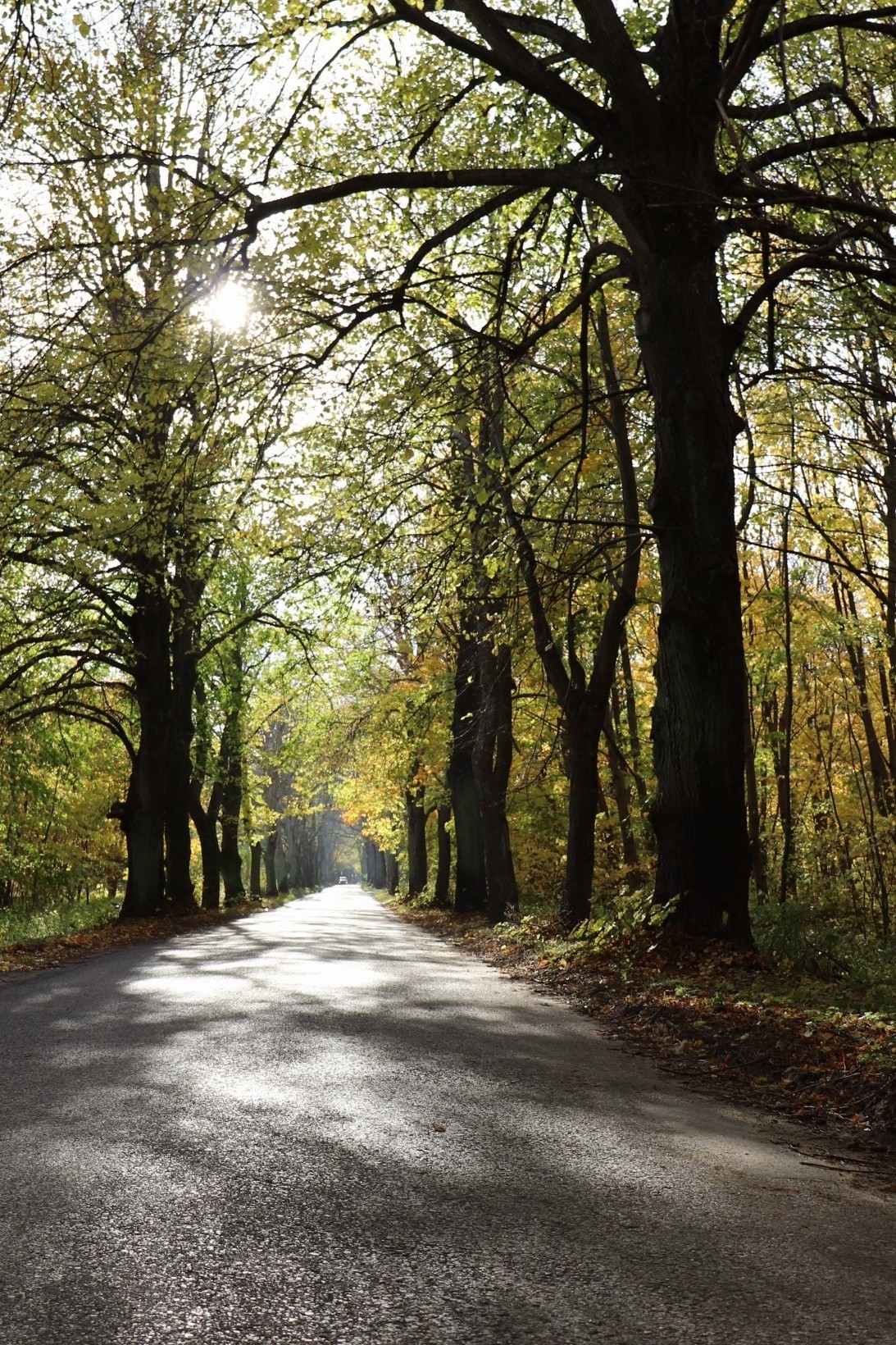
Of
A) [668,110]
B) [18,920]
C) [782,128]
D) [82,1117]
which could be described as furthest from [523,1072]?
[18,920]

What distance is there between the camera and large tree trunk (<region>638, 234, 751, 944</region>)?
30.7 ft

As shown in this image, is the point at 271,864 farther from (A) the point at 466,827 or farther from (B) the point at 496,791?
(B) the point at 496,791

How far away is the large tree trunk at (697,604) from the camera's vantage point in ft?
30.7

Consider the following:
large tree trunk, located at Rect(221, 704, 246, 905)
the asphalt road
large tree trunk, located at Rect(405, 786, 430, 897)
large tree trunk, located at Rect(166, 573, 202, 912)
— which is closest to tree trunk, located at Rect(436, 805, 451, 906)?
large tree trunk, located at Rect(405, 786, 430, 897)

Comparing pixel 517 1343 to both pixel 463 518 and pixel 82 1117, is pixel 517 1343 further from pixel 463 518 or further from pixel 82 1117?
pixel 463 518

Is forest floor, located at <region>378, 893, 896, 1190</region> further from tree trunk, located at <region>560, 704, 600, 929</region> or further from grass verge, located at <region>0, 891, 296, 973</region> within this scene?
grass verge, located at <region>0, 891, 296, 973</region>

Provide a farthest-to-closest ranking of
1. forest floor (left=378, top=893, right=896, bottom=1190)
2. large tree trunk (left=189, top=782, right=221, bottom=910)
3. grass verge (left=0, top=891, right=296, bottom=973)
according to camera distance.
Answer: large tree trunk (left=189, top=782, right=221, bottom=910) → grass verge (left=0, top=891, right=296, bottom=973) → forest floor (left=378, top=893, right=896, bottom=1190)

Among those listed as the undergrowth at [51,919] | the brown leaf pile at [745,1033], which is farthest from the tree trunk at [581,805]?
Result: the undergrowth at [51,919]

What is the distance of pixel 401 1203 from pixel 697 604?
6833 millimetres

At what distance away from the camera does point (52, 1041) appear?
6.52m

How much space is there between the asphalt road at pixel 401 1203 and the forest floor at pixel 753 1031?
0.37 meters

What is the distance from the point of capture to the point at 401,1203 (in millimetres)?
3434

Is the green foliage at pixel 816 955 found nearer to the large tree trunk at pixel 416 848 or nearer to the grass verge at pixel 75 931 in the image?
the grass verge at pixel 75 931

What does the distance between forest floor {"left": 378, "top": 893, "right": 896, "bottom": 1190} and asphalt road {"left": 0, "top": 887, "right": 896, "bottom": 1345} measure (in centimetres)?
37
